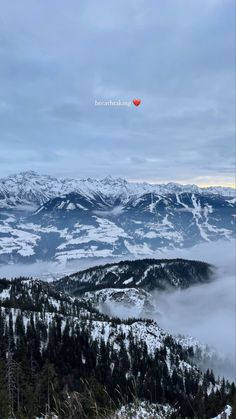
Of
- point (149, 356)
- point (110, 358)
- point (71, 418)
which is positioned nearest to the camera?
point (71, 418)

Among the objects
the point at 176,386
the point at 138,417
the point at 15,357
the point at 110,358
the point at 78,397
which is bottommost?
the point at 176,386

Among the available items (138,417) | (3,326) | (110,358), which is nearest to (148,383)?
(110,358)

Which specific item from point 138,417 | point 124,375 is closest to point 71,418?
point 138,417

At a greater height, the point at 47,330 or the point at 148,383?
the point at 47,330

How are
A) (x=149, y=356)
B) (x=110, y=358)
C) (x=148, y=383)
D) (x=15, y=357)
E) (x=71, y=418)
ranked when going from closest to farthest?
1. (x=71, y=418)
2. (x=15, y=357)
3. (x=148, y=383)
4. (x=110, y=358)
5. (x=149, y=356)

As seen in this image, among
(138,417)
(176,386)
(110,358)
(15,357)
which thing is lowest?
(176,386)

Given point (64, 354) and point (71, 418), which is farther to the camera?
point (64, 354)

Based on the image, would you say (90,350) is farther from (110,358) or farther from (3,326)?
(3,326)

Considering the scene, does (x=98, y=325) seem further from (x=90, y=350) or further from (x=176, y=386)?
(x=176, y=386)

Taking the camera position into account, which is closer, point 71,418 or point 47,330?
point 71,418
